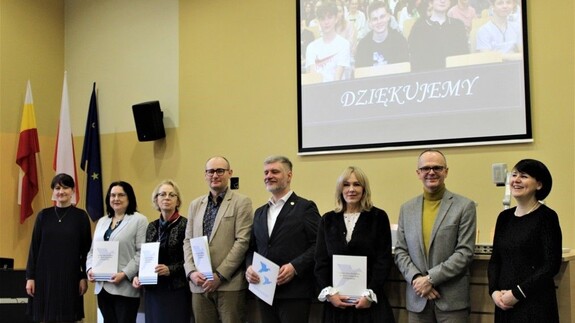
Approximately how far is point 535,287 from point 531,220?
1.04ft

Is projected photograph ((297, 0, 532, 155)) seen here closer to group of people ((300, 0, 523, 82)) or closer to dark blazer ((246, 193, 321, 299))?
group of people ((300, 0, 523, 82))

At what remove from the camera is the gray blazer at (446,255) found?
3.25 meters

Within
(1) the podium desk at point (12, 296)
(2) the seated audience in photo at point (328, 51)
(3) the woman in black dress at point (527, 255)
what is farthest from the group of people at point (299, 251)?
(2) the seated audience in photo at point (328, 51)

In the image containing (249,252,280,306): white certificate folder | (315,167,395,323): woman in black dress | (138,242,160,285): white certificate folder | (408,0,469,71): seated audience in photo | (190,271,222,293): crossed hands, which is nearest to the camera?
(315,167,395,323): woman in black dress

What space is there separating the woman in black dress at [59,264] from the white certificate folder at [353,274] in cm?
216

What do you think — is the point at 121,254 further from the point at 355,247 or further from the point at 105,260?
the point at 355,247

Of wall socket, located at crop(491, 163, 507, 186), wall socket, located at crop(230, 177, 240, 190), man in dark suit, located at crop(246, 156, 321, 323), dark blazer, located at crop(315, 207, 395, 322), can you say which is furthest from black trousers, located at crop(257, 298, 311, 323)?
wall socket, located at crop(230, 177, 240, 190)

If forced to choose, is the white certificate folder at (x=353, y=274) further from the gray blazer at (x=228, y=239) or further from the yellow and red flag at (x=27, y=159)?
the yellow and red flag at (x=27, y=159)

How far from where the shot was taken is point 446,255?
3301 millimetres

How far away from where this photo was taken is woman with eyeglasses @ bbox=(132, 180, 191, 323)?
4.11 meters

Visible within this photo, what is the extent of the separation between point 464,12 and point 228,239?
8.27 feet

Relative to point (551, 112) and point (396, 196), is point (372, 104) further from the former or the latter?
point (551, 112)

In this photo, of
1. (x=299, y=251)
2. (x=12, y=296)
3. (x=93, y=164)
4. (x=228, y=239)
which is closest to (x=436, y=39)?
(x=299, y=251)

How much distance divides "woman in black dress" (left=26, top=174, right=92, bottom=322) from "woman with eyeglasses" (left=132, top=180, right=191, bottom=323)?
0.61 metres
